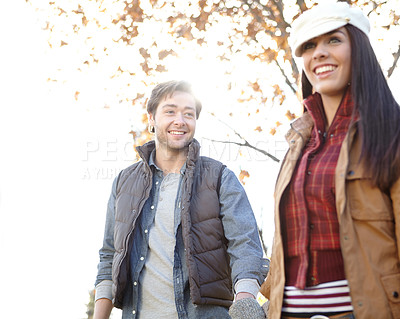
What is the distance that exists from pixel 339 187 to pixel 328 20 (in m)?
0.84

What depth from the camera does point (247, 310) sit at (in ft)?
9.90

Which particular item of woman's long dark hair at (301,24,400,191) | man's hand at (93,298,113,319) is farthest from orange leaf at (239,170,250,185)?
woman's long dark hair at (301,24,400,191)

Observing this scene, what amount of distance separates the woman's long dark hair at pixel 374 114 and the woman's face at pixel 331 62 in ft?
0.14

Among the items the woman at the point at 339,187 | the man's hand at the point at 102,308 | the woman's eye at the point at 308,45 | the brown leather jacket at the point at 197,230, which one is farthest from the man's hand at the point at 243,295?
the woman's eye at the point at 308,45

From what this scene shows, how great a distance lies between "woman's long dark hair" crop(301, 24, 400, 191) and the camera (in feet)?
7.57

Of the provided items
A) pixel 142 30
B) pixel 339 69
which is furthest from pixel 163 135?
pixel 142 30

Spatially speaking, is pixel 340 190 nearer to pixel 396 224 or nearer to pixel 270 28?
pixel 396 224

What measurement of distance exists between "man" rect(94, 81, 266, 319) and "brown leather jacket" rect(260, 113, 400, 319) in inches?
50.4

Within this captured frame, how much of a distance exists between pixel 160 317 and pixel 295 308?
1.44m

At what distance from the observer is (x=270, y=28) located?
6.55 meters

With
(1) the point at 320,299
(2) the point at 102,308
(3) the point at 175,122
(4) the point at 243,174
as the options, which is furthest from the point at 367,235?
(4) the point at 243,174

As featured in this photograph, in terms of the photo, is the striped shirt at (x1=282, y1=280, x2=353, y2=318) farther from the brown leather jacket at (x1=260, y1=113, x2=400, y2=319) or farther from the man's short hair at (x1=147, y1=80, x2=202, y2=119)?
the man's short hair at (x1=147, y1=80, x2=202, y2=119)

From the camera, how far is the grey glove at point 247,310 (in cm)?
298

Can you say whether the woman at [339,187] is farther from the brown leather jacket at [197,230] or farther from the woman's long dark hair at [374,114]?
the brown leather jacket at [197,230]
